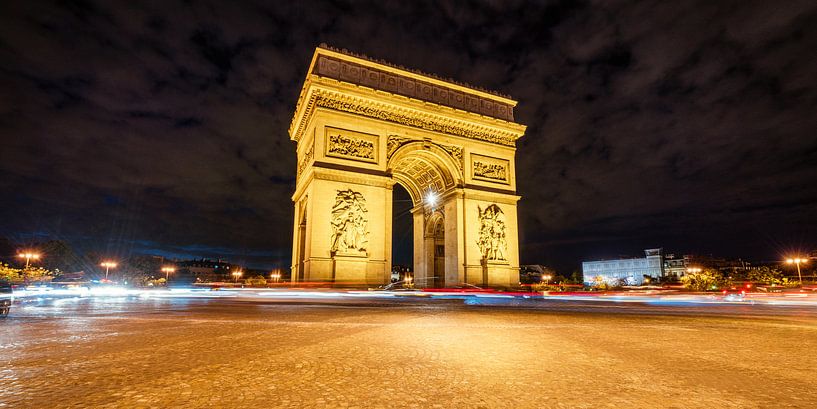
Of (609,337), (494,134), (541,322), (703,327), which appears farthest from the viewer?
(494,134)

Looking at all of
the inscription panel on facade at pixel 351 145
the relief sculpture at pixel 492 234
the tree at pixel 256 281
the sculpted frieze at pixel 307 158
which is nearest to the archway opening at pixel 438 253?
the relief sculpture at pixel 492 234

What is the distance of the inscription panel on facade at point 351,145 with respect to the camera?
19.5 m

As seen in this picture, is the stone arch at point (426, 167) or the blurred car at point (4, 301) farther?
the stone arch at point (426, 167)

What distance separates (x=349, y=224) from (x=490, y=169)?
9.51 meters

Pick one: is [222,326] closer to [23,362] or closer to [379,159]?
[23,362]

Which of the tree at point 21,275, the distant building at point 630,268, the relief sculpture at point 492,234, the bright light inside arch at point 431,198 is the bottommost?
the distant building at point 630,268

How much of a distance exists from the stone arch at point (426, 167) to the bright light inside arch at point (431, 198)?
23cm

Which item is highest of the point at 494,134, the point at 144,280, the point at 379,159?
the point at 494,134

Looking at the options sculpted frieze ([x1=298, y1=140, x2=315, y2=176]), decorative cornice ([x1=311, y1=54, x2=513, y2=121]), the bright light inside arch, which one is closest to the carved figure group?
sculpted frieze ([x1=298, y1=140, x2=315, y2=176])

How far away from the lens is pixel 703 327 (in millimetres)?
6391

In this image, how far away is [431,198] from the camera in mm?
25781

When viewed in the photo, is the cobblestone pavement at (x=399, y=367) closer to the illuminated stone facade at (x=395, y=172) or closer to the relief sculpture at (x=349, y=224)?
the relief sculpture at (x=349, y=224)

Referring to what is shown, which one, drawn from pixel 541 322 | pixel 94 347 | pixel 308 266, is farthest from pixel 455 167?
pixel 94 347

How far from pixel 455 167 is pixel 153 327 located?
60.5 feet
